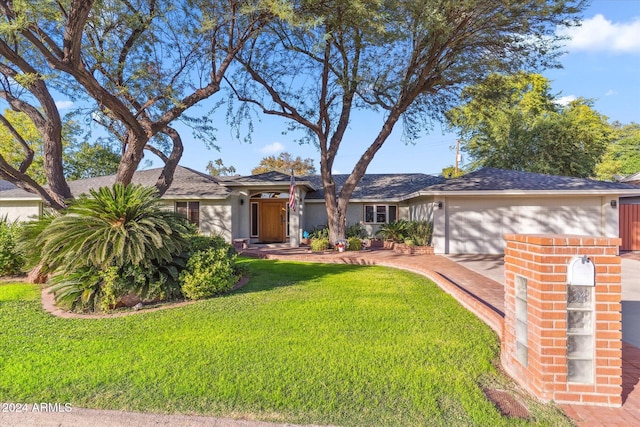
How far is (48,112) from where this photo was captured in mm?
8992

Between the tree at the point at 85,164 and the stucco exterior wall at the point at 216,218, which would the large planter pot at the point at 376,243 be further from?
the tree at the point at 85,164

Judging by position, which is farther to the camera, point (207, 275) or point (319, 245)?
point (319, 245)

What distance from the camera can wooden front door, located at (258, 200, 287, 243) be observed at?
1731cm

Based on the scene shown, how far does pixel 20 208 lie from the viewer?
16188 millimetres

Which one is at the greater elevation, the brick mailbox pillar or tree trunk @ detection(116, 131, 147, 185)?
tree trunk @ detection(116, 131, 147, 185)

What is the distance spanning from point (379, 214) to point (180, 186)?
35.3 ft

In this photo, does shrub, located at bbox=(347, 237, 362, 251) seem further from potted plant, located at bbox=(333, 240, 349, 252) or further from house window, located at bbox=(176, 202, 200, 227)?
house window, located at bbox=(176, 202, 200, 227)

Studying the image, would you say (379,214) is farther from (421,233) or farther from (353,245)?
(421,233)

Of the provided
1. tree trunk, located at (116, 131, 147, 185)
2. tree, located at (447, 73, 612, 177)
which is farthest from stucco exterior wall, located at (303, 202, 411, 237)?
tree trunk, located at (116, 131, 147, 185)

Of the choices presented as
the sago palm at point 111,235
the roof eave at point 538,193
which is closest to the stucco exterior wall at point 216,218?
the sago palm at point 111,235

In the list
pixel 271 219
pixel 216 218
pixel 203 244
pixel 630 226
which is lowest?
pixel 203 244

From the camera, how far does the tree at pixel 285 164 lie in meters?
40.4

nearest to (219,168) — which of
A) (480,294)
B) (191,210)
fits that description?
(191,210)

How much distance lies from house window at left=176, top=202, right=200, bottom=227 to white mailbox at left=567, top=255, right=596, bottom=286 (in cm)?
A: 1508
